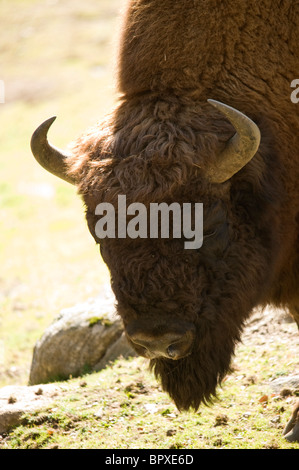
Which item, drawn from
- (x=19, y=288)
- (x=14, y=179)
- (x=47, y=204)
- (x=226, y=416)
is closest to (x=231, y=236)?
(x=226, y=416)

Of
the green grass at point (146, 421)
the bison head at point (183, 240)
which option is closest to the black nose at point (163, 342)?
the bison head at point (183, 240)

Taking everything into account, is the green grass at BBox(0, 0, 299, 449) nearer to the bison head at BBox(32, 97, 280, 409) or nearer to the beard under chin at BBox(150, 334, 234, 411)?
the beard under chin at BBox(150, 334, 234, 411)

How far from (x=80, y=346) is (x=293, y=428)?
2.93 m

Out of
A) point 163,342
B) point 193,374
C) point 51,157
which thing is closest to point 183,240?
point 163,342

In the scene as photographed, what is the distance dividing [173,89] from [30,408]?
310 centimetres

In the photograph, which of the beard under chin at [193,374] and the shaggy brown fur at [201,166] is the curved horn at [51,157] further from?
the beard under chin at [193,374]

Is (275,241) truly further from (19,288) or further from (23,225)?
(23,225)

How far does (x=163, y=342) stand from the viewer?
12.2ft

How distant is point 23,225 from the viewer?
16.3 metres

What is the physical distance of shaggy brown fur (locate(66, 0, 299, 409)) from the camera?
12.5 ft

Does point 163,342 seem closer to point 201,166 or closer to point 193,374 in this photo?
point 193,374

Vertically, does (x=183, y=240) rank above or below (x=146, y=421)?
above

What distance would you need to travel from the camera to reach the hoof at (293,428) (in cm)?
461

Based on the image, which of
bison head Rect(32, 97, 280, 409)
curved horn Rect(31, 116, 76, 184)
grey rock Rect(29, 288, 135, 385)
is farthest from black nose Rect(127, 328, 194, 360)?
grey rock Rect(29, 288, 135, 385)
